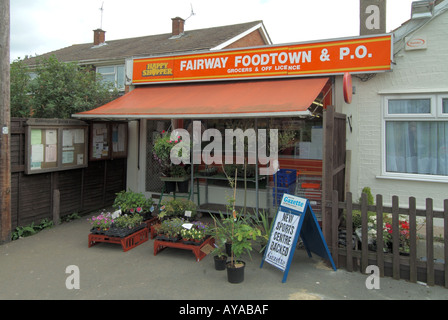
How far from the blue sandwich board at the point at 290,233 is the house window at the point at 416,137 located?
279cm

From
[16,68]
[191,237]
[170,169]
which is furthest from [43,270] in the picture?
[16,68]

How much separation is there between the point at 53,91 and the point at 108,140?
1.93 metres

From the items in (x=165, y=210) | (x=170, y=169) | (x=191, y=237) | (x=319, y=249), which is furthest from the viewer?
(x=170, y=169)

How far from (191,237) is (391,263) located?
305cm

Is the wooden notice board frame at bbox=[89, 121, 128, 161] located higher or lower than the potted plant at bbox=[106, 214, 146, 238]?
higher

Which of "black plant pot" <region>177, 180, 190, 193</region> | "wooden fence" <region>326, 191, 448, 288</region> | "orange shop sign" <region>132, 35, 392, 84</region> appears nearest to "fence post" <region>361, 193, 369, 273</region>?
"wooden fence" <region>326, 191, 448, 288</region>

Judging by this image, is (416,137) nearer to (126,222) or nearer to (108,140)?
(126,222)

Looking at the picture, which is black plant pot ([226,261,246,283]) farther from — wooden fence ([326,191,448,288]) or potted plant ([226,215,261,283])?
wooden fence ([326,191,448,288])

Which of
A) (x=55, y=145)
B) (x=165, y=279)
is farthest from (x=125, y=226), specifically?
(x=55, y=145)

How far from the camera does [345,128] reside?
7031 mm

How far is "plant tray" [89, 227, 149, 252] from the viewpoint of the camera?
610 centimetres

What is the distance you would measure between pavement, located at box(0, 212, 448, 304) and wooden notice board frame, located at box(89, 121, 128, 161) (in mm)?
3051

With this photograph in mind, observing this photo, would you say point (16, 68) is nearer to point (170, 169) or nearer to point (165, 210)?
point (170, 169)

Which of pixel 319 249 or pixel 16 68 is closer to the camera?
pixel 319 249
